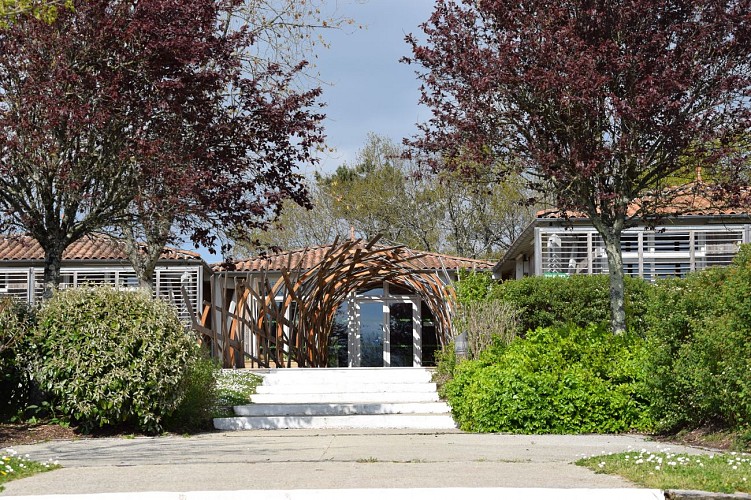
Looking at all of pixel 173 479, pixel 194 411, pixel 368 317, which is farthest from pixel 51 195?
pixel 368 317

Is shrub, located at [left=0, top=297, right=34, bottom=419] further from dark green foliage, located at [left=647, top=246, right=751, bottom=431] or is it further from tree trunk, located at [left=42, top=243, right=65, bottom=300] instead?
dark green foliage, located at [left=647, top=246, right=751, bottom=431]

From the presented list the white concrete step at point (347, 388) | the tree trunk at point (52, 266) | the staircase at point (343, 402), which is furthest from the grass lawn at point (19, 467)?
the white concrete step at point (347, 388)

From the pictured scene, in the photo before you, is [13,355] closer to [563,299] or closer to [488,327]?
[488,327]

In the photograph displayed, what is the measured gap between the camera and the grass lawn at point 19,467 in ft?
24.6

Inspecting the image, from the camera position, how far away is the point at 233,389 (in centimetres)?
1511

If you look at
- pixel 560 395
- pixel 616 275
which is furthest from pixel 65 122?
pixel 616 275

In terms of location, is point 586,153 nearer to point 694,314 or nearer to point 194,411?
point 694,314

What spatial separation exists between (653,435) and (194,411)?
6.12 meters

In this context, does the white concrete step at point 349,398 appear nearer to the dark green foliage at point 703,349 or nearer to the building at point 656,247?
the dark green foliage at point 703,349

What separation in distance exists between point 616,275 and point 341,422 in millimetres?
4523

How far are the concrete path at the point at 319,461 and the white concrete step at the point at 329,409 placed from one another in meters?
1.69

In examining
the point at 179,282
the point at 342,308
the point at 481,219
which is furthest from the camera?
the point at 481,219

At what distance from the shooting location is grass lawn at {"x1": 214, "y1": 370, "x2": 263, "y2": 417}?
13.9 meters

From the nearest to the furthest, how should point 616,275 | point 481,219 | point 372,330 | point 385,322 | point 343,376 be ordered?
1. point 616,275
2. point 343,376
3. point 385,322
4. point 372,330
5. point 481,219
